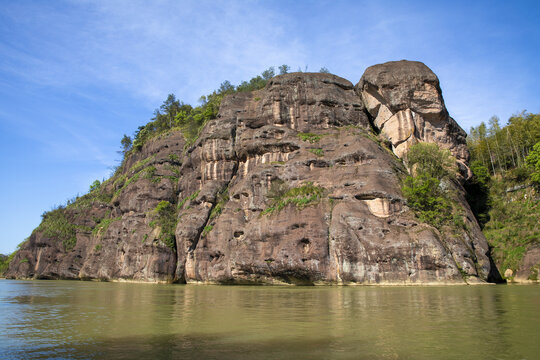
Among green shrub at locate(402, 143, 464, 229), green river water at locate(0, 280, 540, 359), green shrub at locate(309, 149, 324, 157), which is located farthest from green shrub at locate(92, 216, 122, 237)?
green river water at locate(0, 280, 540, 359)

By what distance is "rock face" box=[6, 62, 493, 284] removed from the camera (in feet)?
91.9

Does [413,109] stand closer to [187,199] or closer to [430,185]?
[430,185]

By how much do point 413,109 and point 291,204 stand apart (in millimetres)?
18146

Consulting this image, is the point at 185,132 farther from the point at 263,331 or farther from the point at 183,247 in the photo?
the point at 263,331

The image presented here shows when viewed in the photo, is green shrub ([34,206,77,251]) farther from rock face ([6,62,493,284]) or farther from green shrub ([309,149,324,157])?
green shrub ([309,149,324,157])

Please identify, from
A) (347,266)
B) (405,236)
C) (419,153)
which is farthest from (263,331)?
(419,153)

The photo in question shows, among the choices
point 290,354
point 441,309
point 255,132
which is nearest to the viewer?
point 290,354

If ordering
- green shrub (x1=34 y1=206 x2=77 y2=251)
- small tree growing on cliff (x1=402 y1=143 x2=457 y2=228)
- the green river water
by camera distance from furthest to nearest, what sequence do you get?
green shrub (x1=34 y1=206 x2=77 y2=251), small tree growing on cliff (x1=402 y1=143 x2=457 y2=228), the green river water

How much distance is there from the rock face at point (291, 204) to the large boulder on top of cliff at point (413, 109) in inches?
5.1

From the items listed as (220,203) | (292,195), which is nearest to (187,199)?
(220,203)

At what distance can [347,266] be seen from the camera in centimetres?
2738

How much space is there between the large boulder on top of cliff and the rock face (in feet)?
0.43

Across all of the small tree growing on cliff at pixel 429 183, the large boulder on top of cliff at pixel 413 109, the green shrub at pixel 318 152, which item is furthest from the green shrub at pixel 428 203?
the green shrub at pixel 318 152

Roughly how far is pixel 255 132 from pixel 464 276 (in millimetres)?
24809
